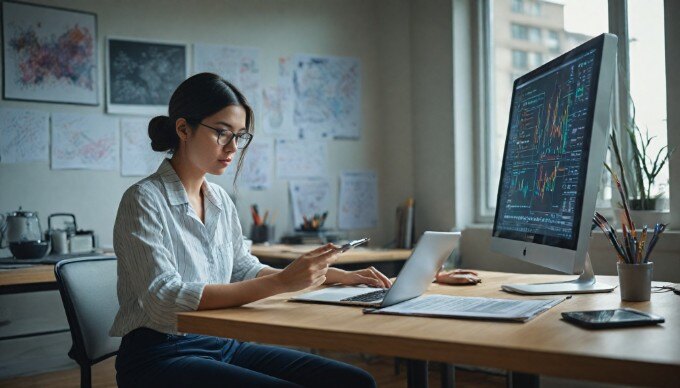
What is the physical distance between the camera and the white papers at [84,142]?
3168 mm

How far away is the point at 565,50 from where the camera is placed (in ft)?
10.5

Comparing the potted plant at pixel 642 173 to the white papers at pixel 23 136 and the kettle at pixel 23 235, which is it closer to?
the kettle at pixel 23 235

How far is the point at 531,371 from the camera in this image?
0.90m

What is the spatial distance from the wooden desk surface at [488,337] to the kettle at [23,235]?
1693 mm

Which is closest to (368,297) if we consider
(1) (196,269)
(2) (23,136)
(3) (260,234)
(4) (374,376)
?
(1) (196,269)

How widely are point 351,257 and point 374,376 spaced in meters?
0.61

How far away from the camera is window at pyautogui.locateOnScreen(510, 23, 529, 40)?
345cm

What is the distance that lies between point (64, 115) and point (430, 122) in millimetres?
1868

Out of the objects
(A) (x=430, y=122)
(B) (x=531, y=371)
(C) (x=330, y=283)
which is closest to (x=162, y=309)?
(C) (x=330, y=283)

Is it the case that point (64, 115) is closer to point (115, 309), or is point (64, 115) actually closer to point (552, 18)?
point (115, 309)

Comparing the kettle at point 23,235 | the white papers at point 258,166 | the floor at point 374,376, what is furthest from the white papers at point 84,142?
the floor at point 374,376

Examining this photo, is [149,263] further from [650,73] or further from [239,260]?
[650,73]

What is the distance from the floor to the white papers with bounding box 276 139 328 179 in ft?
3.59

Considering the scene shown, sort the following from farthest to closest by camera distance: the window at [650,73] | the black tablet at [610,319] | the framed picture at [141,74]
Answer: the framed picture at [141,74], the window at [650,73], the black tablet at [610,319]
